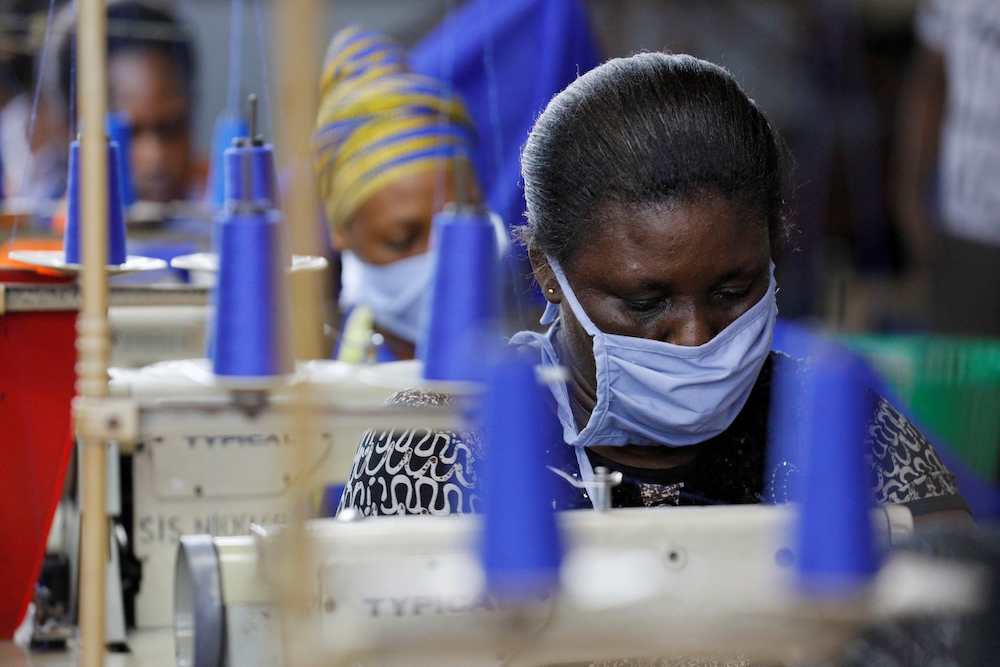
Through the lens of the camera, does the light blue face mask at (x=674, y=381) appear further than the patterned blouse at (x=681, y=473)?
No

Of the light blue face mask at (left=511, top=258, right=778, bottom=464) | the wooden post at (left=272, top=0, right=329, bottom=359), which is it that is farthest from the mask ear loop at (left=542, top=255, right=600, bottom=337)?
the wooden post at (left=272, top=0, right=329, bottom=359)

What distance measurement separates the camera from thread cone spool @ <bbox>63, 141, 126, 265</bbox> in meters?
2.01

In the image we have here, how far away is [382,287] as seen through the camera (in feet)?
10.3

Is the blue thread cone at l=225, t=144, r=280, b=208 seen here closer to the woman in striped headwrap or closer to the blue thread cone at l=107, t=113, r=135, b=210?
the woman in striped headwrap

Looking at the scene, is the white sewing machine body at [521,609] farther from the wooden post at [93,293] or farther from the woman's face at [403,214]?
the woman's face at [403,214]

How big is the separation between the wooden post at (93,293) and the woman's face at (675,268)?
0.58m

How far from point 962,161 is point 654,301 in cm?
207

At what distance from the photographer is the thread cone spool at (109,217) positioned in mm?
2008

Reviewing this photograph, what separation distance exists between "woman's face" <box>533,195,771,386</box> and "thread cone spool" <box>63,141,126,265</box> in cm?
91

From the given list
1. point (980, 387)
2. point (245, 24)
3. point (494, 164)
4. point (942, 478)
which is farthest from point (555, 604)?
point (245, 24)

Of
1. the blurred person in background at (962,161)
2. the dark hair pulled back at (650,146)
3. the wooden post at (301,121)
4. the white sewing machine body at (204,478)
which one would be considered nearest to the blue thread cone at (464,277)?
the white sewing machine body at (204,478)

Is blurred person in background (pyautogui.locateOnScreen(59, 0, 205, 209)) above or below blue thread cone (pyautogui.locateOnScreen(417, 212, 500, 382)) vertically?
above

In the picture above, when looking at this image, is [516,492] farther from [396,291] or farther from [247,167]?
[396,291]

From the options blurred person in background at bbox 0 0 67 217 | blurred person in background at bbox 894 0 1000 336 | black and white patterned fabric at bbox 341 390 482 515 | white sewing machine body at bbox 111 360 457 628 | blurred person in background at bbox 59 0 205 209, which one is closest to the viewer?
black and white patterned fabric at bbox 341 390 482 515
